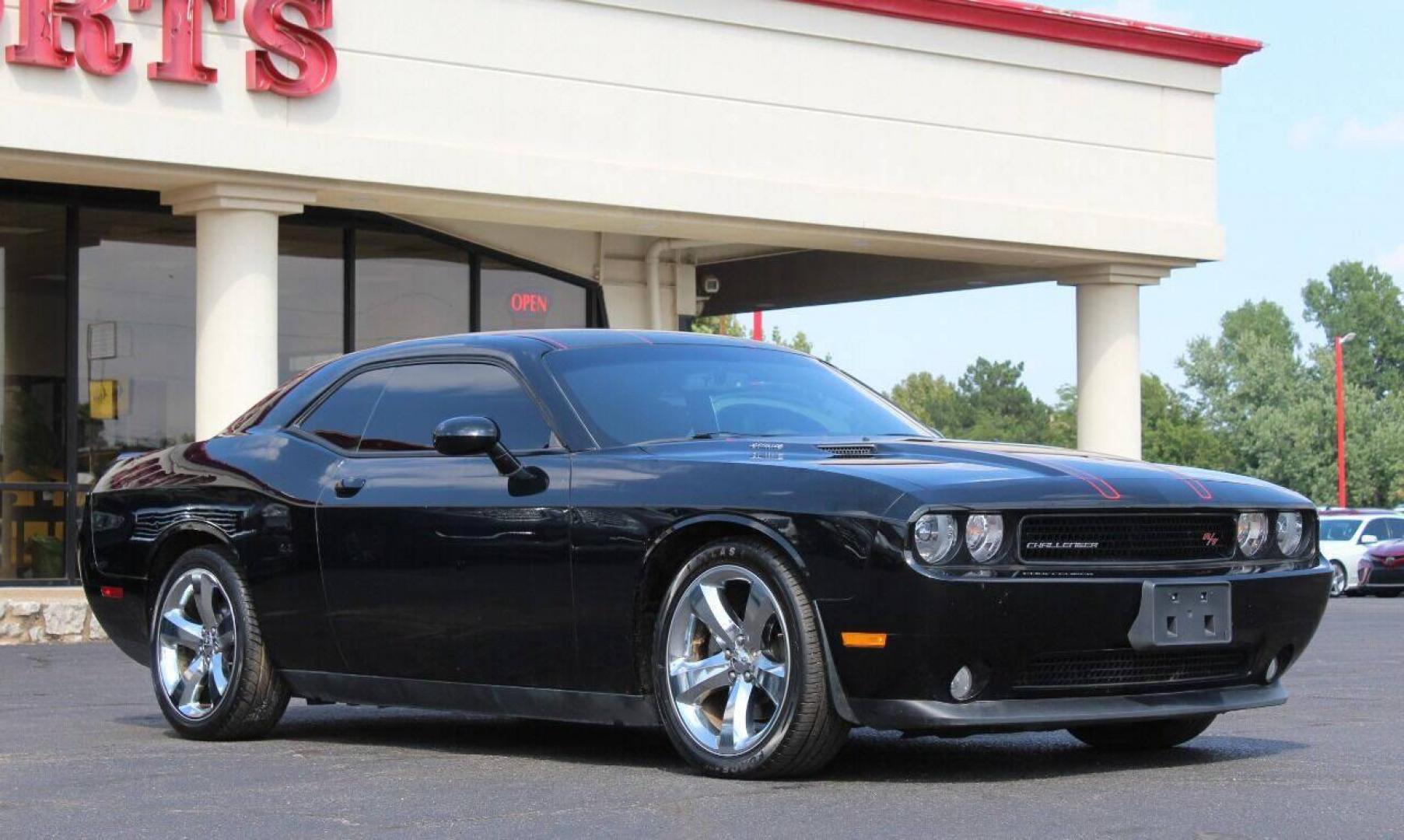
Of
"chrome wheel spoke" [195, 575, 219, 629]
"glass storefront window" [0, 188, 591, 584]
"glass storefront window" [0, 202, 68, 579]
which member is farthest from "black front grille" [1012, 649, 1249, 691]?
"glass storefront window" [0, 202, 68, 579]

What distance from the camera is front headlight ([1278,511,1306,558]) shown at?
23.2ft

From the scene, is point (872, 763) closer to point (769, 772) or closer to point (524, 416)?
point (769, 772)

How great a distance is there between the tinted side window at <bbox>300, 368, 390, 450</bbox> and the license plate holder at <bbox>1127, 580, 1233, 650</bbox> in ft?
10.2

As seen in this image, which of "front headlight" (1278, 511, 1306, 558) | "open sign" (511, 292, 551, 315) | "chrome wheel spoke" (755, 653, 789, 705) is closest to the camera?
"chrome wheel spoke" (755, 653, 789, 705)

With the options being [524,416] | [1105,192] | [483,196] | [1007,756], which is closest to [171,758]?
[524,416]

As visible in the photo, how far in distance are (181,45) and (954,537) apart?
1271 centimetres

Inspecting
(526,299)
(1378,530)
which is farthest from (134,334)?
(1378,530)

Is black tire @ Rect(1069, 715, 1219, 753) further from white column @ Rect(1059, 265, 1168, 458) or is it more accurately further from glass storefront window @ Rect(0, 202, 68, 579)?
white column @ Rect(1059, 265, 1168, 458)

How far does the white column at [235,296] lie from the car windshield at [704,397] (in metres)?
11.1

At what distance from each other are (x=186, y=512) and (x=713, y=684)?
2872 millimetres

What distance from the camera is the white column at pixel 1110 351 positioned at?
2436 cm

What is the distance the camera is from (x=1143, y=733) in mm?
7395

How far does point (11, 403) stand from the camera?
778 inches

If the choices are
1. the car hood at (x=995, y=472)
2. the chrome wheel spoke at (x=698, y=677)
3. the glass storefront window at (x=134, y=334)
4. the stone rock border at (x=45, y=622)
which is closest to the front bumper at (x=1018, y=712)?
the chrome wheel spoke at (x=698, y=677)
